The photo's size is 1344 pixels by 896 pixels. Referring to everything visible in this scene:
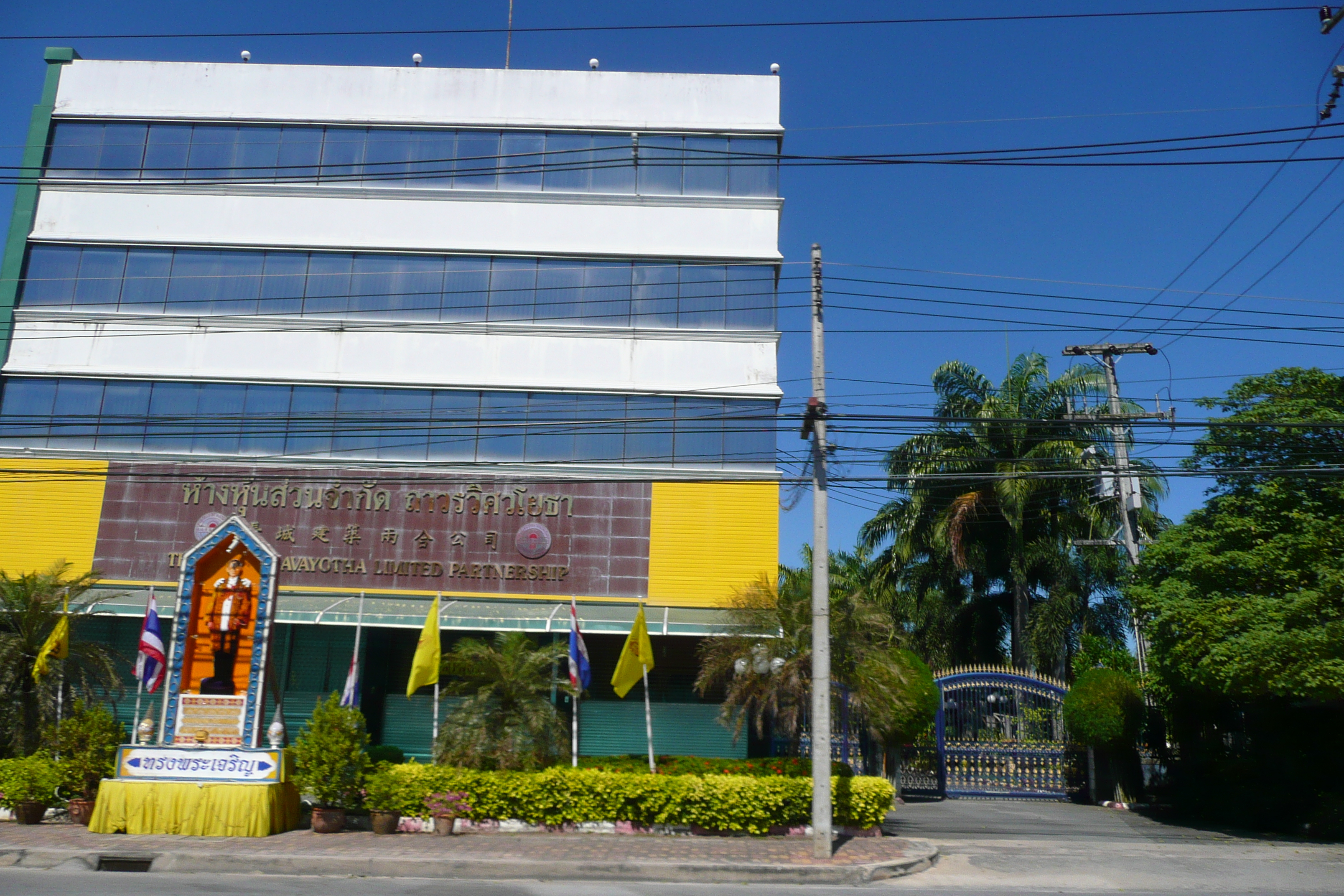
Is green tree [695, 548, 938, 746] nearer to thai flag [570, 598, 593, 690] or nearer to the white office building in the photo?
thai flag [570, 598, 593, 690]

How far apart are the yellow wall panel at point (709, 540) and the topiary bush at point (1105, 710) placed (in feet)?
25.2

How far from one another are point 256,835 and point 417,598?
7153 millimetres

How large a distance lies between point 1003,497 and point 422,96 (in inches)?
796

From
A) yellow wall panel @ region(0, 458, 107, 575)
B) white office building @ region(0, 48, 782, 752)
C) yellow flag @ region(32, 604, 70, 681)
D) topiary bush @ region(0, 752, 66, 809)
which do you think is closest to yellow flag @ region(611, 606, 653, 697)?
white office building @ region(0, 48, 782, 752)

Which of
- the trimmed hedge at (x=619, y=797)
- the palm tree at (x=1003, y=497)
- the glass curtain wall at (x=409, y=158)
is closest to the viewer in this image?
the trimmed hedge at (x=619, y=797)

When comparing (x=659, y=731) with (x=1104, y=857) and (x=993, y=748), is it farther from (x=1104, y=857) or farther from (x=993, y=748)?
(x=1104, y=857)

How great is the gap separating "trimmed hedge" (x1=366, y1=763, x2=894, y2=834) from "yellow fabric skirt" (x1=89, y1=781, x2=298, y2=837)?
1724 mm

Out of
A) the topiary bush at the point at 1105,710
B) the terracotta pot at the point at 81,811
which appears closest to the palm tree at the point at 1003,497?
the topiary bush at the point at 1105,710

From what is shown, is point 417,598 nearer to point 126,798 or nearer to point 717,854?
point 126,798

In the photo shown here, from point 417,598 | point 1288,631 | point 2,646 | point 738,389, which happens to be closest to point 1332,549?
point 1288,631

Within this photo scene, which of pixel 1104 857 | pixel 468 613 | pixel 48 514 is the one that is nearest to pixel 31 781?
pixel 468 613

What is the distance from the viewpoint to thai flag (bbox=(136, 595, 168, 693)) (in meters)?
16.4

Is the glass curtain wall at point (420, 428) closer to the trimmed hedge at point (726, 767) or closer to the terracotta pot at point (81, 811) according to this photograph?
the trimmed hedge at point (726, 767)

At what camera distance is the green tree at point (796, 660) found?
54.9ft
